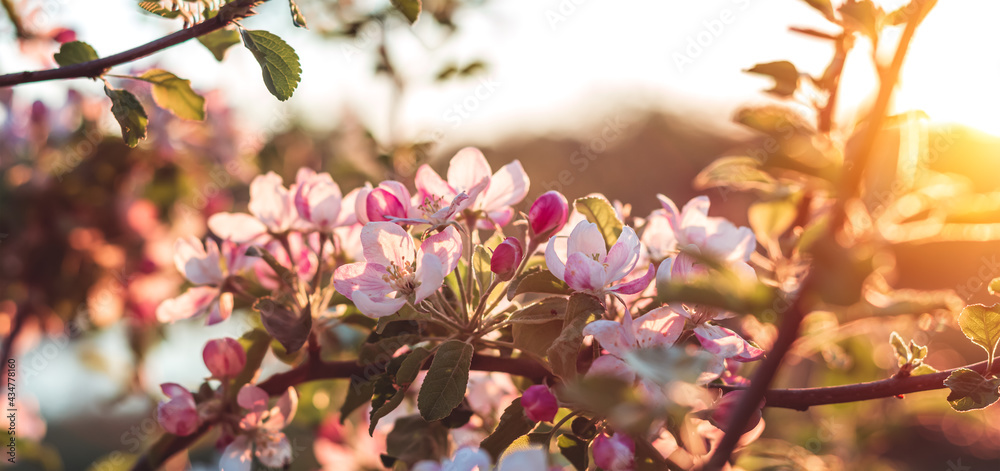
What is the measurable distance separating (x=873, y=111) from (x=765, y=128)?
0.40m

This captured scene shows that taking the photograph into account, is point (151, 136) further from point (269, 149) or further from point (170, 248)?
point (269, 149)

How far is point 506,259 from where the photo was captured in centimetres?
70

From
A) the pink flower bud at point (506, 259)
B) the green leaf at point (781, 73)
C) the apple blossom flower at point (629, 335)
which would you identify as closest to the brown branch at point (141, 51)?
the pink flower bud at point (506, 259)

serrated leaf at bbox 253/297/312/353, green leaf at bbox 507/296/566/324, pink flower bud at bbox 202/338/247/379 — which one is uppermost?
green leaf at bbox 507/296/566/324

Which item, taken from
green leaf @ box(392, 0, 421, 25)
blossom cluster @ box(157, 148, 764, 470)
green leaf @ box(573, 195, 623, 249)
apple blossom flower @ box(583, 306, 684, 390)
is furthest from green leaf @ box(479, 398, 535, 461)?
green leaf @ box(392, 0, 421, 25)

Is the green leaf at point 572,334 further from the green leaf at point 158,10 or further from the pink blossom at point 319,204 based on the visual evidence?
the green leaf at point 158,10

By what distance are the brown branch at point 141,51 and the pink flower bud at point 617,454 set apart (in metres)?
0.57

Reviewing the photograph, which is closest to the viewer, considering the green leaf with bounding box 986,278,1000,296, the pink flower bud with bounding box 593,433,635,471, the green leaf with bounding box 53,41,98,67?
the pink flower bud with bounding box 593,433,635,471

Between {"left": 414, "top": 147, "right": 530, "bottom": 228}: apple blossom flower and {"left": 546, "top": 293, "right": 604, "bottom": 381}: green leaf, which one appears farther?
{"left": 414, "top": 147, "right": 530, "bottom": 228}: apple blossom flower

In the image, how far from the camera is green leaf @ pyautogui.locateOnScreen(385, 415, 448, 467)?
85 centimetres

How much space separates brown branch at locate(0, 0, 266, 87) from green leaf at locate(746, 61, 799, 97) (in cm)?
62

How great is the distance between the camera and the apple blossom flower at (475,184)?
817 millimetres

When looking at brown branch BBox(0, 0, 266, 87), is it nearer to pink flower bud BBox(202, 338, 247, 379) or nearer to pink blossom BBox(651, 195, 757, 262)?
pink flower bud BBox(202, 338, 247, 379)

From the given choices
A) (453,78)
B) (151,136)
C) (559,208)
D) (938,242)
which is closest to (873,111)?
(938,242)
